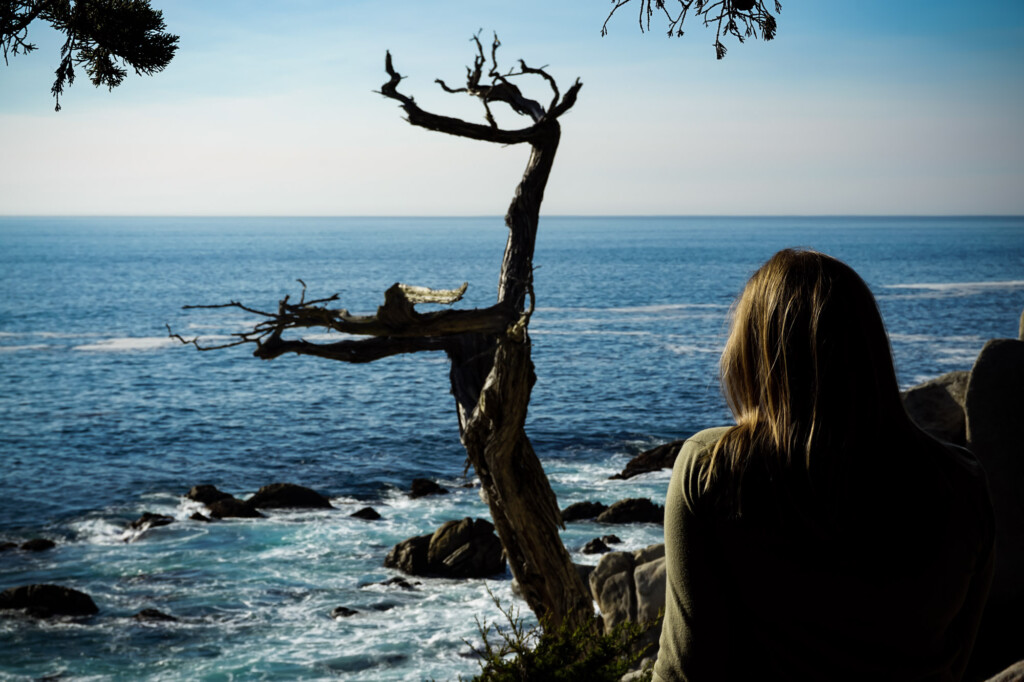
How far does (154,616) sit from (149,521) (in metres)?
6.49

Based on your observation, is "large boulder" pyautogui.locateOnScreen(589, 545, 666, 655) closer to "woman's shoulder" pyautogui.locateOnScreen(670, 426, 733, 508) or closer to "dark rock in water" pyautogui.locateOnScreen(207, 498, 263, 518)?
"woman's shoulder" pyautogui.locateOnScreen(670, 426, 733, 508)

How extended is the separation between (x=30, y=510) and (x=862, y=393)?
26611 mm

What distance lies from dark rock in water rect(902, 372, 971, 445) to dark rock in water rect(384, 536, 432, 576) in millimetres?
10760

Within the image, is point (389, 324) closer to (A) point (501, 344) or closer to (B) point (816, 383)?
(A) point (501, 344)

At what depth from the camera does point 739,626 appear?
1.91 m

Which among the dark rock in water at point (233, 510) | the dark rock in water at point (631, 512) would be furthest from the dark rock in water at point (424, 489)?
the dark rock in water at point (631, 512)

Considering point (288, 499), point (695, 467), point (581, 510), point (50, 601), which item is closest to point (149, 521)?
point (288, 499)

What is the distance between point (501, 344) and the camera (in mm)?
8727

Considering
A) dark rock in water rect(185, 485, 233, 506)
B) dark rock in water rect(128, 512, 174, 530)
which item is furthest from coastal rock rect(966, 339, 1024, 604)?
dark rock in water rect(185, 485, 233, 506)

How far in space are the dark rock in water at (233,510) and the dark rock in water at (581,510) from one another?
837cm

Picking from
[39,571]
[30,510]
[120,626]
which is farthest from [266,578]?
[30,510]

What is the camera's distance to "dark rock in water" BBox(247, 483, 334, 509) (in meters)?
23.8

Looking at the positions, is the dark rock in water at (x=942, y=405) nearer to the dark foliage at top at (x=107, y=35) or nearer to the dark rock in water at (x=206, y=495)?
the dark foliage at top at (x=107, y=35)

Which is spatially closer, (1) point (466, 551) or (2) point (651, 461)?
(1) point (466, 551)
